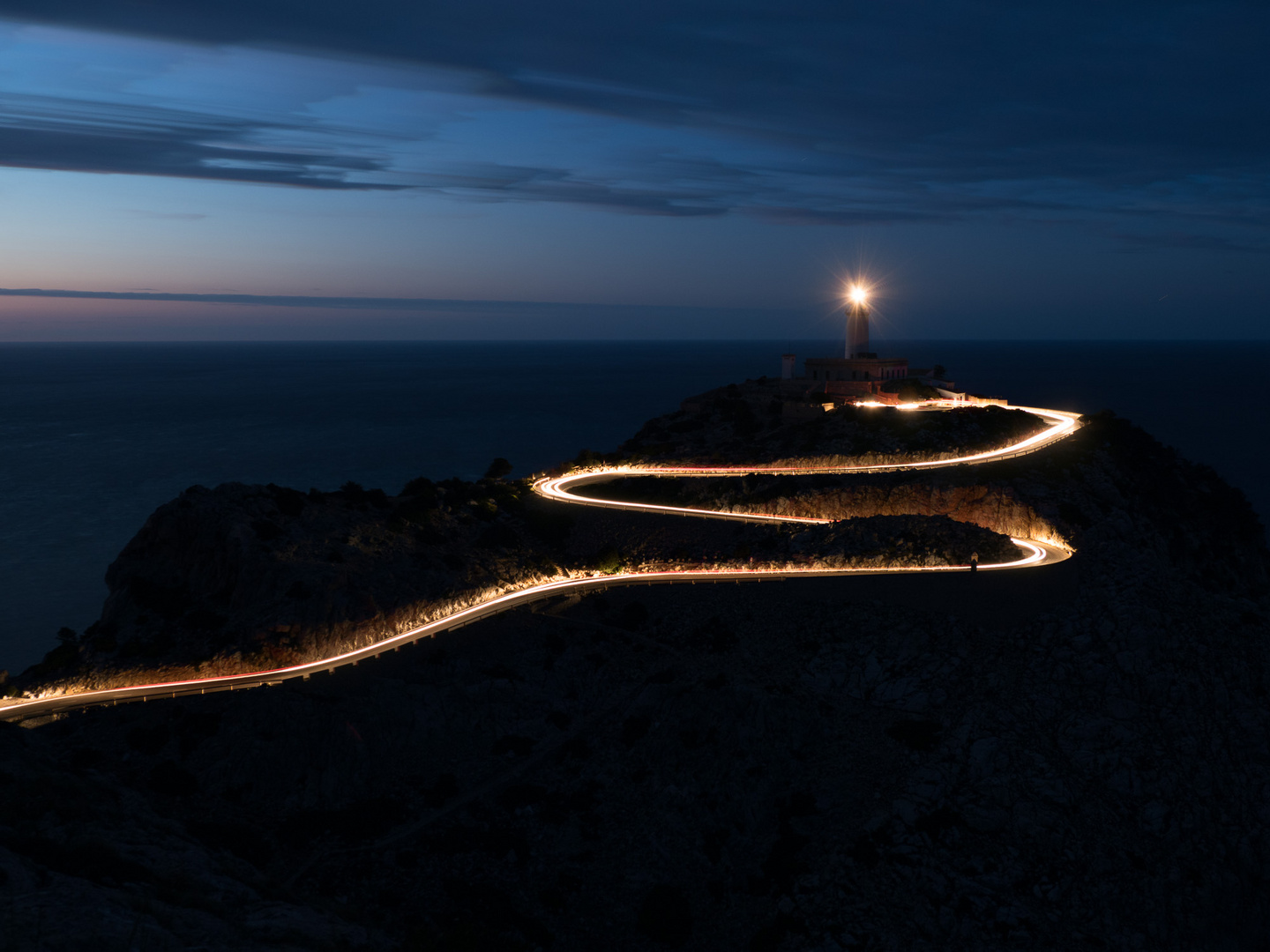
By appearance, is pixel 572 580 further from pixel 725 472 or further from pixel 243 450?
pixel 243 450

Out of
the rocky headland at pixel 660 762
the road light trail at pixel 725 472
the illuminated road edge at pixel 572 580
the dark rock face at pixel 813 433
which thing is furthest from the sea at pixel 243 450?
the dark rock face at pixel 813 433

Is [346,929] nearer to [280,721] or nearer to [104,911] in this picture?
[104,911]

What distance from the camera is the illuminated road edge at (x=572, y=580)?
127 ft

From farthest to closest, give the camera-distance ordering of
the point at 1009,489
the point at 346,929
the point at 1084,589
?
the point at 1009,489 → the point at 1084,589 → the point at 346,929

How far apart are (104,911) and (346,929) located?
6.76 meters

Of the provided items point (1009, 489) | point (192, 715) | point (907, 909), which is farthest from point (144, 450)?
point (907, 909)

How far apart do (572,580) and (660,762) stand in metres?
16.9

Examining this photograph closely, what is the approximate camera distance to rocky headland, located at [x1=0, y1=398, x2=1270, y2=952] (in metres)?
27.9

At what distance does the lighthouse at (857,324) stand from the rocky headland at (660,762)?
48.1 metres

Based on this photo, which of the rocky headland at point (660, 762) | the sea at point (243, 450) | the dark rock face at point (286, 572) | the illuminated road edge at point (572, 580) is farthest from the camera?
the sea at point (243, 450)

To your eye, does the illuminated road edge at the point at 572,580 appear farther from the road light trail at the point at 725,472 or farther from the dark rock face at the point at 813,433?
the dark rock face at the point at 813,433

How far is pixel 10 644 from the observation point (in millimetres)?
65438

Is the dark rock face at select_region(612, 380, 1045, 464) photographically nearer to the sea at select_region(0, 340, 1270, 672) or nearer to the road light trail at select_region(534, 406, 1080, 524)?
the road light trail at select_region(534, 406, 1080, 524)

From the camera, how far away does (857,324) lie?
321 ft
